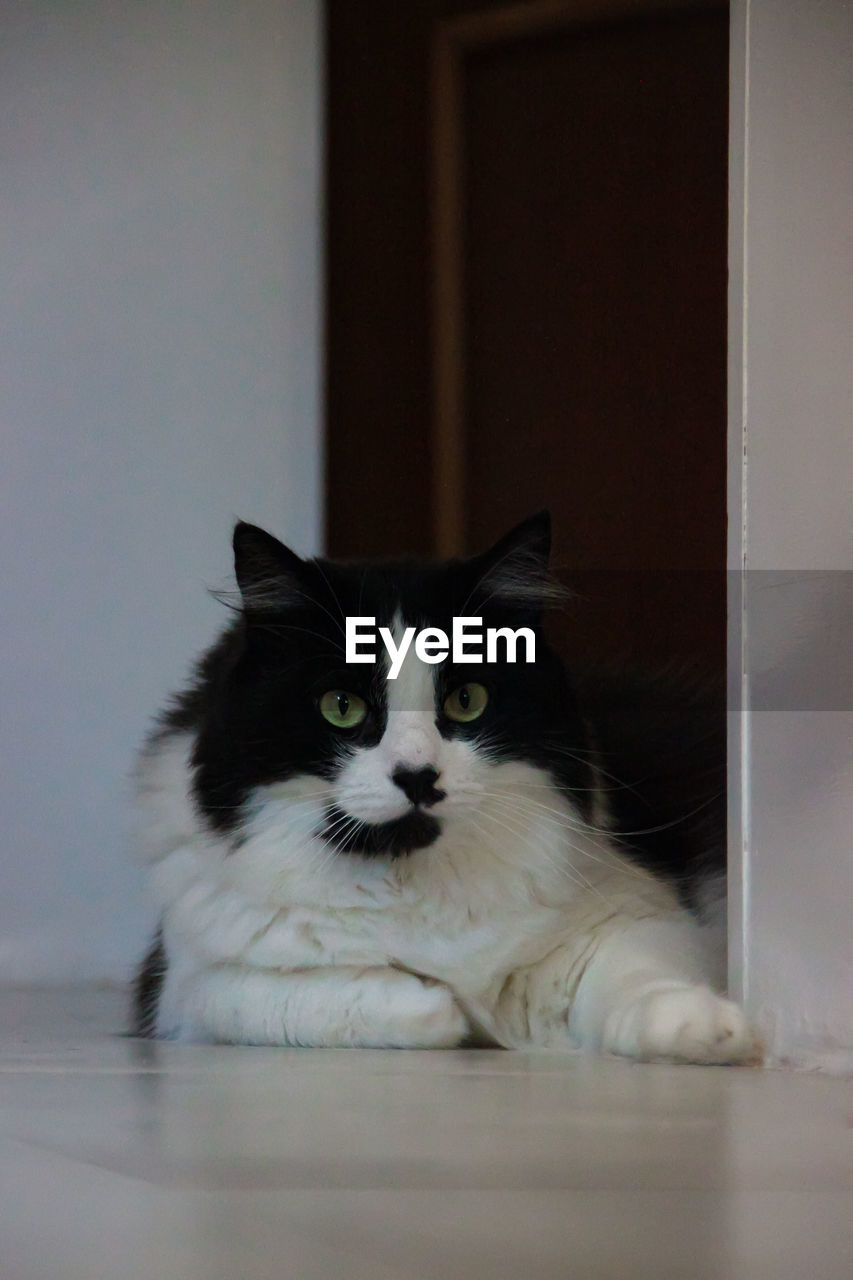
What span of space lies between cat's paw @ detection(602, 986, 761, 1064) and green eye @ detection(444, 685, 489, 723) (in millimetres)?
370

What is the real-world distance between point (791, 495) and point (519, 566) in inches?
14.0

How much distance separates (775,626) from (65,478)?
143 cm

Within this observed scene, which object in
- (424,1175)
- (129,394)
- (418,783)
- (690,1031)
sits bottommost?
(690,1031)

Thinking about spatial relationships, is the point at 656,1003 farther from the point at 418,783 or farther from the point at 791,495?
the point at 791,495

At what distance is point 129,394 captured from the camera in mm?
2275

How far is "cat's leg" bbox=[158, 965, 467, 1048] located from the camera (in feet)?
4.36

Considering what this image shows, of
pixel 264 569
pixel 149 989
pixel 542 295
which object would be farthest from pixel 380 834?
pixel 542 295

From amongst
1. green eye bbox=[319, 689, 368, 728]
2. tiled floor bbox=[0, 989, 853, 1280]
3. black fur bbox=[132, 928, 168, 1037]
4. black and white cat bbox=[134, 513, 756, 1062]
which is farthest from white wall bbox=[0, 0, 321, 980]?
tiled floor bbox=[0, 989, 853, 1280]

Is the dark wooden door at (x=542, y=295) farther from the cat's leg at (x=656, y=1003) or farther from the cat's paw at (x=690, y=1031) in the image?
the cat's paw at (x=690, y=1031)

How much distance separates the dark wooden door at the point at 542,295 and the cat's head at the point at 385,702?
0.34 meters

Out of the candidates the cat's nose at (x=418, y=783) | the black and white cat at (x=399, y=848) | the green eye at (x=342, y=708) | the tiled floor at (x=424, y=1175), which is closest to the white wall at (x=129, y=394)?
the black and white cat at (x=399, y=848)

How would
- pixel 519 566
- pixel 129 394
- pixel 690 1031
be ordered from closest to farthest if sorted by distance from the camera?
pixel 690 1031, pixel 519 566, pixel 129 394

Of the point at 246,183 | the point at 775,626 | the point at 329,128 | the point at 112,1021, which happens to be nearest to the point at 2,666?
the point at 112,1021

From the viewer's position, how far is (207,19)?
227 centimetres
